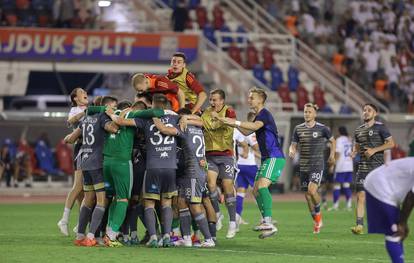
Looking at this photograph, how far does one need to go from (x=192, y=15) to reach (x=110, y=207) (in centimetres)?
2251

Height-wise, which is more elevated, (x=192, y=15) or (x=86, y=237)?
(x=192, y=15)

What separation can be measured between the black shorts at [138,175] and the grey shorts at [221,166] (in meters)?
2.15

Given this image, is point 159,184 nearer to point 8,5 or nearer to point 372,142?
point 372,142

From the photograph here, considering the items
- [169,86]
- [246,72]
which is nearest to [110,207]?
[169,86]

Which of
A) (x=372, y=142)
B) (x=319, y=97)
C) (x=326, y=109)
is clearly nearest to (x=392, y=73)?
(x=319, y=97)

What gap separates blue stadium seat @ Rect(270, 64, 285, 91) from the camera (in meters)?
37.4

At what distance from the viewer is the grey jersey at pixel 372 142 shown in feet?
63.6

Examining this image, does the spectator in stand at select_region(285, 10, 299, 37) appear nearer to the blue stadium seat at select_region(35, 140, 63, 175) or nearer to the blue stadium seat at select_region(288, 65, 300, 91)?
the blue stadium seat at select_region(288, 65, 300, 91)

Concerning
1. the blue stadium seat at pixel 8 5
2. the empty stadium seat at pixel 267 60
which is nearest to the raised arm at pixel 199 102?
the blue stadium seat at pixel 8 5

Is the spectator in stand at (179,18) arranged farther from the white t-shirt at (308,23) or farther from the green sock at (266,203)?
the green sock at (266,203)

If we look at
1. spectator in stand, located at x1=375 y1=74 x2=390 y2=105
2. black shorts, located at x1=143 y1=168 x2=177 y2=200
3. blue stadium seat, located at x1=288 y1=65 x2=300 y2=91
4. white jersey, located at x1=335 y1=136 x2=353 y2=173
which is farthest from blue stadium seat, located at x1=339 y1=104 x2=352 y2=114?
black shorts, located at x1=143 y1=168 x2=177 y2=200

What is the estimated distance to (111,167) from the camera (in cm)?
1532

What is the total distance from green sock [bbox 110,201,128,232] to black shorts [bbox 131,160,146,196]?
594 millimetres

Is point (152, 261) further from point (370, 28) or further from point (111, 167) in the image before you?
point (370, 28)
